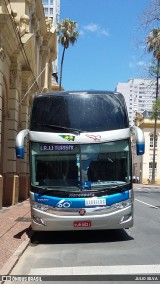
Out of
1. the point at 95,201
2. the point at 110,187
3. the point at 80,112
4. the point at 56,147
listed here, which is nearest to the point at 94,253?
the point at 95,201

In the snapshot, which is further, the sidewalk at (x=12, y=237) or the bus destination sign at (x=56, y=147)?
the bus destination sign at (x=56, y=147)

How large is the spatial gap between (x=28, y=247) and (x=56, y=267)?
245 centimetres

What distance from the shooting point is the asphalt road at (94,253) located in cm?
787

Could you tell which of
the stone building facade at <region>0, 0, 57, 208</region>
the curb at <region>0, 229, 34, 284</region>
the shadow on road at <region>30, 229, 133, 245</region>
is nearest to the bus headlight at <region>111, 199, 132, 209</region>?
the shadow on road at <region>30, 229, 133, 245</region>

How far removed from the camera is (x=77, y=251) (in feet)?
32.4

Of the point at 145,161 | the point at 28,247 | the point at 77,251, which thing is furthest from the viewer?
the point at 145,161

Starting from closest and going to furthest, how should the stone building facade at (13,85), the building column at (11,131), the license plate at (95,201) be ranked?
the license plate at (95,201) → the stone building facade at (13,85) → the building column at (11,131)

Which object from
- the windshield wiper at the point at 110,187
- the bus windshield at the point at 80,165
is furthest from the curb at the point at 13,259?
the windshield wiper at the point at 110,187

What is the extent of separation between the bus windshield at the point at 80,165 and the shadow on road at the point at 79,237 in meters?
1.53

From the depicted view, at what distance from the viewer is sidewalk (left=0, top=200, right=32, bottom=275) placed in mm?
8256

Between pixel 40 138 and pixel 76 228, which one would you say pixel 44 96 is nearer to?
pixel 40 138

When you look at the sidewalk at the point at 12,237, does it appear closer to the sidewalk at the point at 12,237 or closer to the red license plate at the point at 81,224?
the sidewalk at the point at 12,237

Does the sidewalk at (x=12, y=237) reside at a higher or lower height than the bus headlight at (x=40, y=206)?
lower

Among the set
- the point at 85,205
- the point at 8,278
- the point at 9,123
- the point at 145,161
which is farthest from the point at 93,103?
the point at 145,161
